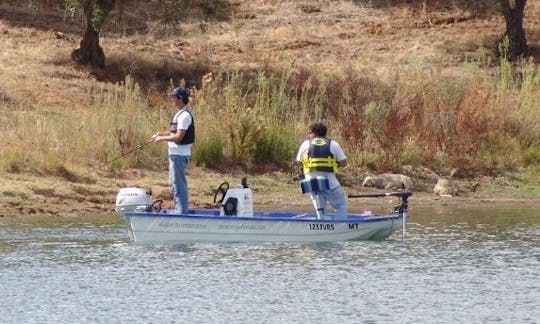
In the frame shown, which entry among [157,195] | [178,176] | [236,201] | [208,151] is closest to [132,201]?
[178,176]

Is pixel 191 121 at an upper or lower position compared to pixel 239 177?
upper

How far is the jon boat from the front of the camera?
1927 centimetres

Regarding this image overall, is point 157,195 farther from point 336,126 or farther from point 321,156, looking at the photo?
point 321,156

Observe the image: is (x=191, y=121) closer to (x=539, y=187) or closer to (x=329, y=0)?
(x=539, y=187)

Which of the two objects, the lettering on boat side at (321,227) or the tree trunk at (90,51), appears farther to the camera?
the tree trunk at (90,51)

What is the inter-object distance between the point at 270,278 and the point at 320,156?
322 cm

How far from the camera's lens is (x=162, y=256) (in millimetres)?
18500

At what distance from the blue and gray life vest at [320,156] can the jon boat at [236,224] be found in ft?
0.63

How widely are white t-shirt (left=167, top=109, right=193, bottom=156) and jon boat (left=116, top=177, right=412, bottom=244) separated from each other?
780mm

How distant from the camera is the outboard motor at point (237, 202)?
64.6 ft

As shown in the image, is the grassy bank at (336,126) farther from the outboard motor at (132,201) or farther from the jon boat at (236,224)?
the jon boat at (236,224)

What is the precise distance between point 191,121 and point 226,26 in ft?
80.4

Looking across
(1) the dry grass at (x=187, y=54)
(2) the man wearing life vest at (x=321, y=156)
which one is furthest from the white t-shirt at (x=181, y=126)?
(1) the dry grass at (x=187, y=54)

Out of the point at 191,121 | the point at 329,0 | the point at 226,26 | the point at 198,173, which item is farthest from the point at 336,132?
the point at 329,0
